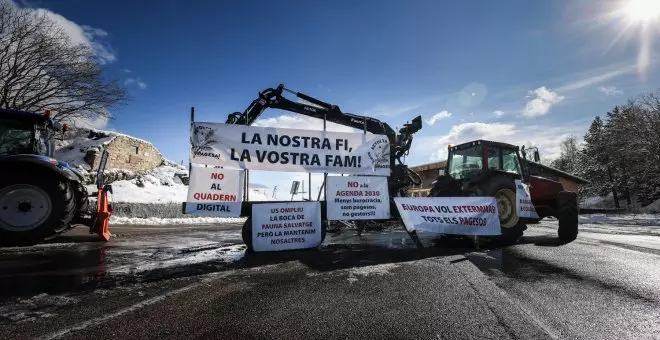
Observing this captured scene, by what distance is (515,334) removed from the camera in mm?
2357

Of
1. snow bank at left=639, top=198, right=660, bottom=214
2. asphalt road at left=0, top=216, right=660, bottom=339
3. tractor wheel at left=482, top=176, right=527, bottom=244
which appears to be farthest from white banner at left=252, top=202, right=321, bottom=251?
snow bank at left=639, top=198, right=660, bottom=214

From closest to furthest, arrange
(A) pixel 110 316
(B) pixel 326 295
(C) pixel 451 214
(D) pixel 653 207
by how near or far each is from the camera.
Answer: (A) pixel 110 316 → (B) pixel 326 295 → (C) pixel 451 214 → (D) pixel 653 207

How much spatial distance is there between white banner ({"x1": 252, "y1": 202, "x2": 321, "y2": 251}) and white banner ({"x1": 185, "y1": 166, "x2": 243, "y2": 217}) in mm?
421

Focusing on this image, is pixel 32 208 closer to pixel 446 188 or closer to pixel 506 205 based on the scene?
pixel 446 188

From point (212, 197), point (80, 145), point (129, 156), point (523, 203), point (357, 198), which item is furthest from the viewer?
point (129, 156)

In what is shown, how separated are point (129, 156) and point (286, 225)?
1918 centimetres

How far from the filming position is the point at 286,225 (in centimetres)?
633

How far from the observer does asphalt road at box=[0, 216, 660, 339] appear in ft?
8.05

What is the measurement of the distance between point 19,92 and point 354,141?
19.2 meters

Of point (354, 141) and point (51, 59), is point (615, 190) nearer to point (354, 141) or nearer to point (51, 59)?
point (354, 141)

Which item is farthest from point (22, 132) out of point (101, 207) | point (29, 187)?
point (101, 207)

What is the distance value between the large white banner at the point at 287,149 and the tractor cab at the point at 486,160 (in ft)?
11.1

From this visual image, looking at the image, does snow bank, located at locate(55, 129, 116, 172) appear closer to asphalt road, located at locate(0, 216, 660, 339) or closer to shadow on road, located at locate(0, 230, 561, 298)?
shadow on road, located at locate(0, 230, 561, 298)

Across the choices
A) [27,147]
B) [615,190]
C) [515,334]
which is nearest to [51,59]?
[27,147]
